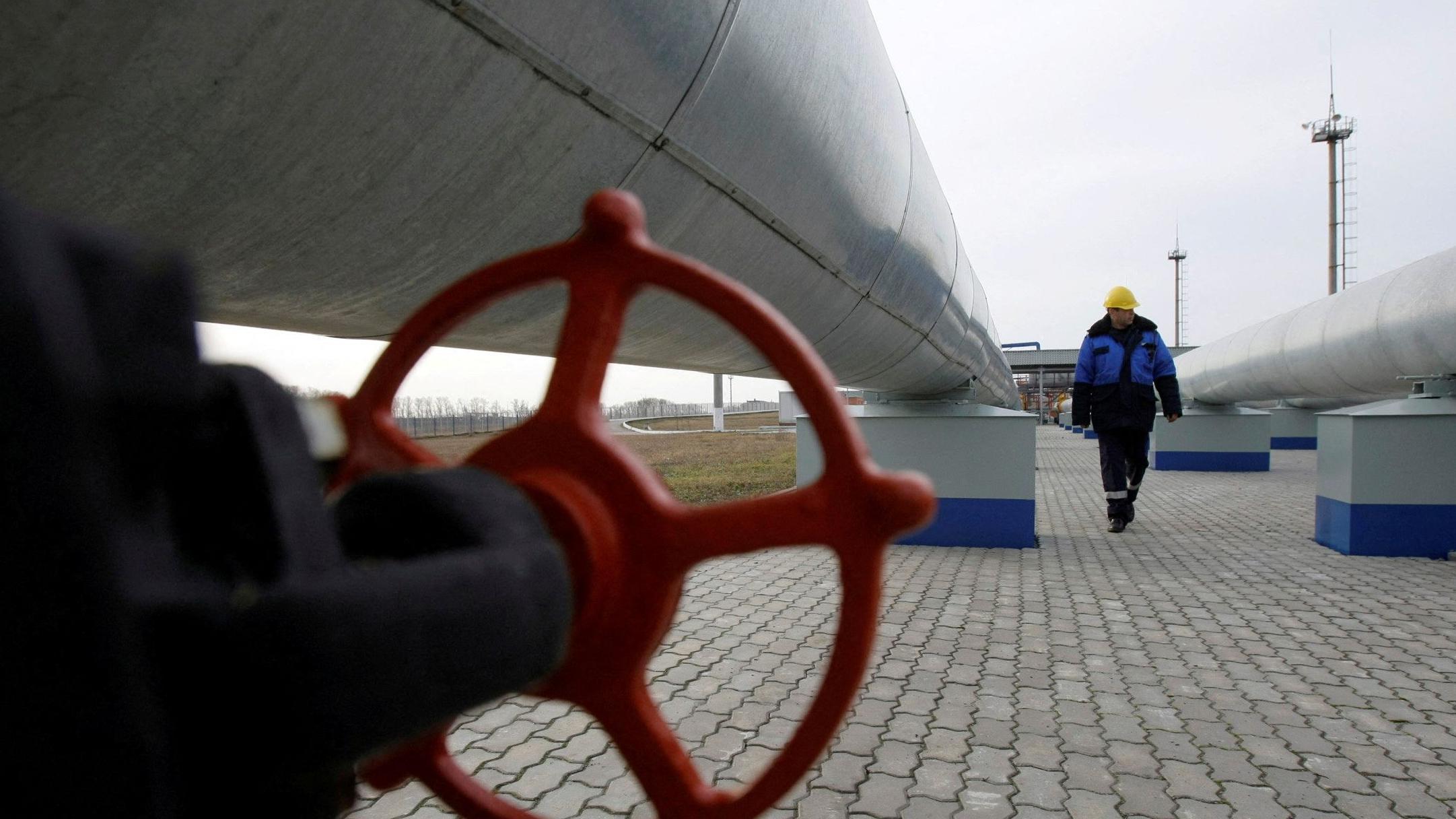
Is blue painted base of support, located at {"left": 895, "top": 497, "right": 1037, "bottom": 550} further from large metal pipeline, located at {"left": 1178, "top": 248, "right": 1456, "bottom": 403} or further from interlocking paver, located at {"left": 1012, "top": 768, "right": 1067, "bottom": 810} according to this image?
interlocking paver, located at {"left": 1012, "top": 768, "right": 1067, "bottom": 810}

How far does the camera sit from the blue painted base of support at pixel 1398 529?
4129mm

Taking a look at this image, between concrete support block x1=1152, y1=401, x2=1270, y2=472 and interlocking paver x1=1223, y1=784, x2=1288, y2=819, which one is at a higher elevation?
concrete support block x1=1152, y1=401, x2=1270, y2=472

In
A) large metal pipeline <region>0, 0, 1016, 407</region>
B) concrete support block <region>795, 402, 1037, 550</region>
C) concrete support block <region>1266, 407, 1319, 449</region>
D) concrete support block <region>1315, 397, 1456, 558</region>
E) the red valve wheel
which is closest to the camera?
the red valve wheel

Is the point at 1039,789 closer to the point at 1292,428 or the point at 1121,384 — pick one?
the point at 1121,384

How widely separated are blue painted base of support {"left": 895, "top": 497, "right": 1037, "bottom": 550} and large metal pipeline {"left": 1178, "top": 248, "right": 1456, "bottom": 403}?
1.96 m

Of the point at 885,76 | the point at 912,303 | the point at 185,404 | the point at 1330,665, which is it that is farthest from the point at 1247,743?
the point at 185,404

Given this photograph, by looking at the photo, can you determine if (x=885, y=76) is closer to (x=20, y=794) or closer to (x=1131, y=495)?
(x=20, y=794)

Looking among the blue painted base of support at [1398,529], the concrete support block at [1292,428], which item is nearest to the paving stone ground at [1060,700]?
the blue painted base of support at [1398,529]

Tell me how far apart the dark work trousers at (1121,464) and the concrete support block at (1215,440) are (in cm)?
494

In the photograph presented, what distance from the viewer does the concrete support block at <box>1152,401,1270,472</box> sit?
931cm

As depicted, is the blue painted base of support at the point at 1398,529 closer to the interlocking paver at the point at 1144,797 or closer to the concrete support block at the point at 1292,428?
the interlocking paver at the point at 1144,797

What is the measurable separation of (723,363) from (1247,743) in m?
1.53

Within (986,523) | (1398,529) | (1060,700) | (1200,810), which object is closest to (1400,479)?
(1398,529)

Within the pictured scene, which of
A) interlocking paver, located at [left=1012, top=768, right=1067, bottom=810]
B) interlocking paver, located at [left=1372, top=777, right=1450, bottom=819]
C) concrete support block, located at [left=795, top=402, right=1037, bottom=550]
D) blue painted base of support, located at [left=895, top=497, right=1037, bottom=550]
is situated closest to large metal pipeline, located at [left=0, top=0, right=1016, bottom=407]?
interlocking paver, located at [left=1012, top=768, right=1067, bottom=810]
